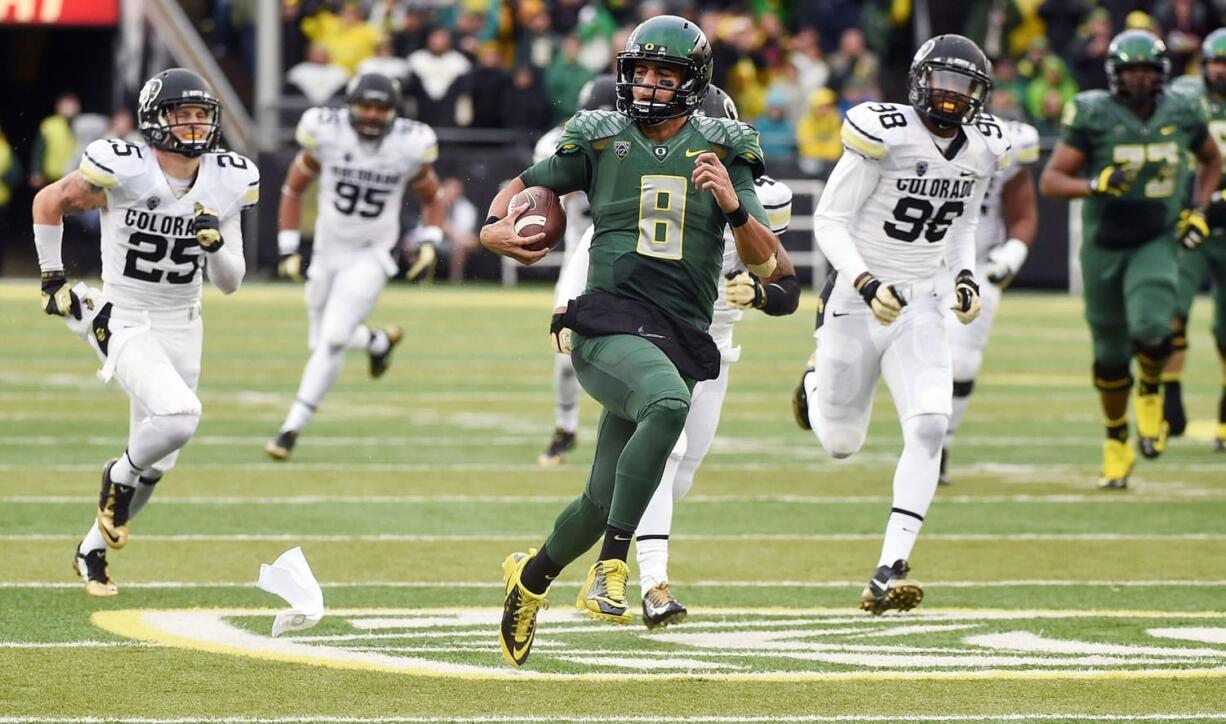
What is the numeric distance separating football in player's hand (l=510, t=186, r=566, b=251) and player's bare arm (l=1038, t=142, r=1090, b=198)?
4.28 meters

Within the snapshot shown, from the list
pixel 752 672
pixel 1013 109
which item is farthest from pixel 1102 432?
pixel 1013 109

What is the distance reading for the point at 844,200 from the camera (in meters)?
7.16

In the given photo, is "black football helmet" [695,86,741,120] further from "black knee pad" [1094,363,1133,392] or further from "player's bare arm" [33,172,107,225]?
"black knee pad" [1094,363,1133,392]

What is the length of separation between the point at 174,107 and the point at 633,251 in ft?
6.56

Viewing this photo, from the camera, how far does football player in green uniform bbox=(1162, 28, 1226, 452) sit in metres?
10.8

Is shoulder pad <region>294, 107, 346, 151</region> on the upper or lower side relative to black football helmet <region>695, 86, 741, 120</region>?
lower

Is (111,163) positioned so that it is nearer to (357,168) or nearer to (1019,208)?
(1019,208)

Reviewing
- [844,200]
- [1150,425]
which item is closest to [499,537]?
[844,200]

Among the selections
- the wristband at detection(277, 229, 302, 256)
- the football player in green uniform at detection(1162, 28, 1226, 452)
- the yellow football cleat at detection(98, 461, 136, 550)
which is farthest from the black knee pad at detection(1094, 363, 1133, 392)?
the yellow football cleat at detection(98, 461, 136, 550)

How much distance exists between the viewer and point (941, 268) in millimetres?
7262

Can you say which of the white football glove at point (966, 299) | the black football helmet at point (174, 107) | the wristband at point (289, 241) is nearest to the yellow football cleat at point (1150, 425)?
the white football glove at point (966, 299)

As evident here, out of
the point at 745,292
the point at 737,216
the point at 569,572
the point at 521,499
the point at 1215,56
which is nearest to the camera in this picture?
the point at 737,216

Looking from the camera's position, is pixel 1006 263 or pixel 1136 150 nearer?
pixel 1006 263

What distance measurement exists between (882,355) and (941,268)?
379 mm
